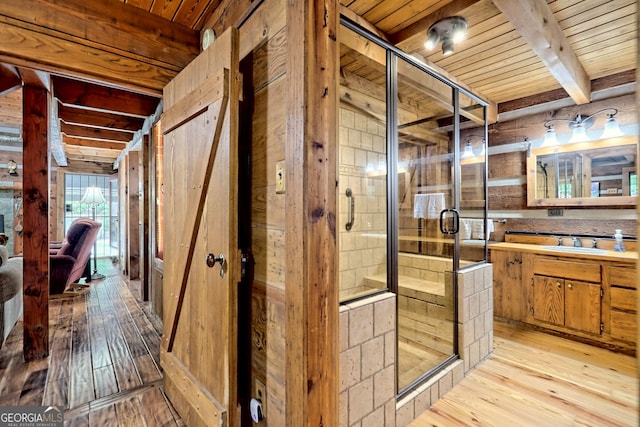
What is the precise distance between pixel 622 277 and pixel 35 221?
4786 millimetres

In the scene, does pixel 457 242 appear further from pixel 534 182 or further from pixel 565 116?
pixel 565 116

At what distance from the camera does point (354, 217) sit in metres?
2.83

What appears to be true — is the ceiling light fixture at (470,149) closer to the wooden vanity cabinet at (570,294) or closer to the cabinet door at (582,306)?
the wooden vanity cabinet at (570,294)

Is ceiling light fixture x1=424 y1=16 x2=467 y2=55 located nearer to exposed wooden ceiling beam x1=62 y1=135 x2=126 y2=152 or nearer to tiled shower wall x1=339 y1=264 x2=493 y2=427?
tiled shower wall x1=339 y1=264 x2=493 y2=427

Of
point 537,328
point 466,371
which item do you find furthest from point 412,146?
point 537,328

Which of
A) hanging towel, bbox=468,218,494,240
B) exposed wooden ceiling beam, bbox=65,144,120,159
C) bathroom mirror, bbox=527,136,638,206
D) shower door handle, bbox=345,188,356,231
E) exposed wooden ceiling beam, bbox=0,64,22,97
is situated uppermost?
exposed wooden ceiling beam, bbox=65,144,120,159

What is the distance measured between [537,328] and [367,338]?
99.8 inches

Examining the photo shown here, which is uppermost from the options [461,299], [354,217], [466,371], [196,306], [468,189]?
[468,189]

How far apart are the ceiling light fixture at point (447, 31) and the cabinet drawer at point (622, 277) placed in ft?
7.75

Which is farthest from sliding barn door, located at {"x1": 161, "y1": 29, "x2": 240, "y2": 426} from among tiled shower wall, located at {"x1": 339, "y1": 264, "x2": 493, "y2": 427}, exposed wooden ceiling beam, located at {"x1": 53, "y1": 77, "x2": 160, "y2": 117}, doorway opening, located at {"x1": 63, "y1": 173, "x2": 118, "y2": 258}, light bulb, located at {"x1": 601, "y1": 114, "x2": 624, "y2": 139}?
doorway opening, located at {"x1": 63, "y1": 173, "x2": 118, "y2": 258}

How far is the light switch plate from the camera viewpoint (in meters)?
1.25

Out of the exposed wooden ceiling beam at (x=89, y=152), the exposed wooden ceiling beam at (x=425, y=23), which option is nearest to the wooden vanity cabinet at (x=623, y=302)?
the exposed wooden ceiling beam at (x=425, y=23)

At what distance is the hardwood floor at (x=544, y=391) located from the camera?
178 centimetres

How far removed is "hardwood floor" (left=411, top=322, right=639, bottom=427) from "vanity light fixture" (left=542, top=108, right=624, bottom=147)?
6.66 ft
